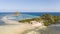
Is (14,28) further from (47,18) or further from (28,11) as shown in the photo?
(47,18)

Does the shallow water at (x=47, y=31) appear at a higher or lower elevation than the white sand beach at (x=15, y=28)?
lower

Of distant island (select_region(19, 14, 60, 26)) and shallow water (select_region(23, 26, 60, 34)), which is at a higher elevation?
distant island (select_region(19, 14, 60, 26))

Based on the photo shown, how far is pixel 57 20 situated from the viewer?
141 centimetres

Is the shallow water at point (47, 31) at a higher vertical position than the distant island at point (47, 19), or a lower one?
lower

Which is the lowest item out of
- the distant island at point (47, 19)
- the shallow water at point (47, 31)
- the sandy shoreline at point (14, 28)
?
the shallow water at point (47, 31)

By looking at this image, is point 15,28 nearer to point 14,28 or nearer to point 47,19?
point 14,28

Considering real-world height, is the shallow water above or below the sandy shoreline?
below

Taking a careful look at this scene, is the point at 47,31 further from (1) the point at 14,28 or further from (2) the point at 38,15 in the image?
(1) the point at 14,28

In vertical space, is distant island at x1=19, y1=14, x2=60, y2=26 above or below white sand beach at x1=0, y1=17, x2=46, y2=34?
above

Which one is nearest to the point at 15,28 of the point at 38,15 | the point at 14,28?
the point at 14,28

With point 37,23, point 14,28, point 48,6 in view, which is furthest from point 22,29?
point 48,6

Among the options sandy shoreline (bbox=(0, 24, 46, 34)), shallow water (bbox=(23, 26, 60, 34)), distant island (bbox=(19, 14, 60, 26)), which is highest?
distant island (bbox=(19, 14, 60, 26))

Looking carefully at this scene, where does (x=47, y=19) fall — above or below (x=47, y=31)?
above

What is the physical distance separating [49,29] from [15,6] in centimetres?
51
